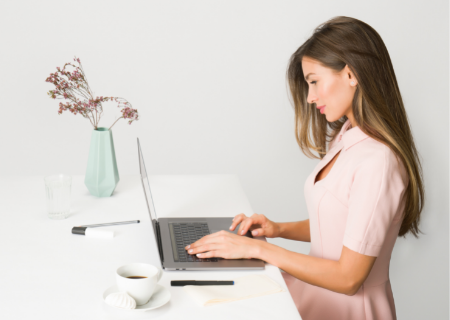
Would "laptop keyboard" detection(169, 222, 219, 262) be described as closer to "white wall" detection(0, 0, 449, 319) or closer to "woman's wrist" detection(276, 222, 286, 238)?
"woman's wrist" detection(276, 222, 286, 238)

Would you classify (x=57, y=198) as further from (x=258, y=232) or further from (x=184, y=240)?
(x=258, y=232)

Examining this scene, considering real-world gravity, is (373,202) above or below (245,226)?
above

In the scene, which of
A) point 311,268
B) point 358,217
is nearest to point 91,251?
point 311,268

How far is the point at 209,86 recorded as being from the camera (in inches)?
101

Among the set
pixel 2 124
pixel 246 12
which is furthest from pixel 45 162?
pixel 246 12

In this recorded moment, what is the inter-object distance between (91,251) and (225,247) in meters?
0.33

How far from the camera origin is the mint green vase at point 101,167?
61.6 inches

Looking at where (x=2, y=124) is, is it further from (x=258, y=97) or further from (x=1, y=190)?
(x=258, y=97)

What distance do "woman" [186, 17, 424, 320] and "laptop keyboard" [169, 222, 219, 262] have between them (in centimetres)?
2

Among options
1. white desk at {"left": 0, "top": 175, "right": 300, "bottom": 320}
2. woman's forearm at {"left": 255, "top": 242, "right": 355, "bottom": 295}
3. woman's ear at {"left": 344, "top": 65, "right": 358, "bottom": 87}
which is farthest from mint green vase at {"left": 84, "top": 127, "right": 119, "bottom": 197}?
woman's ear at {"left": 344, "top": 65, "right": 358, "bottom": 87}

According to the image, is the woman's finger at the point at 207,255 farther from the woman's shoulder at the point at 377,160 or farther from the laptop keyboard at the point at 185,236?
the woman's shoulder at the point at 377,160

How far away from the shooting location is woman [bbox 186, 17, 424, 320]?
112cm

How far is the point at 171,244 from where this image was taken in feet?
3.89

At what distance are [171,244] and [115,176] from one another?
491 millimetres
